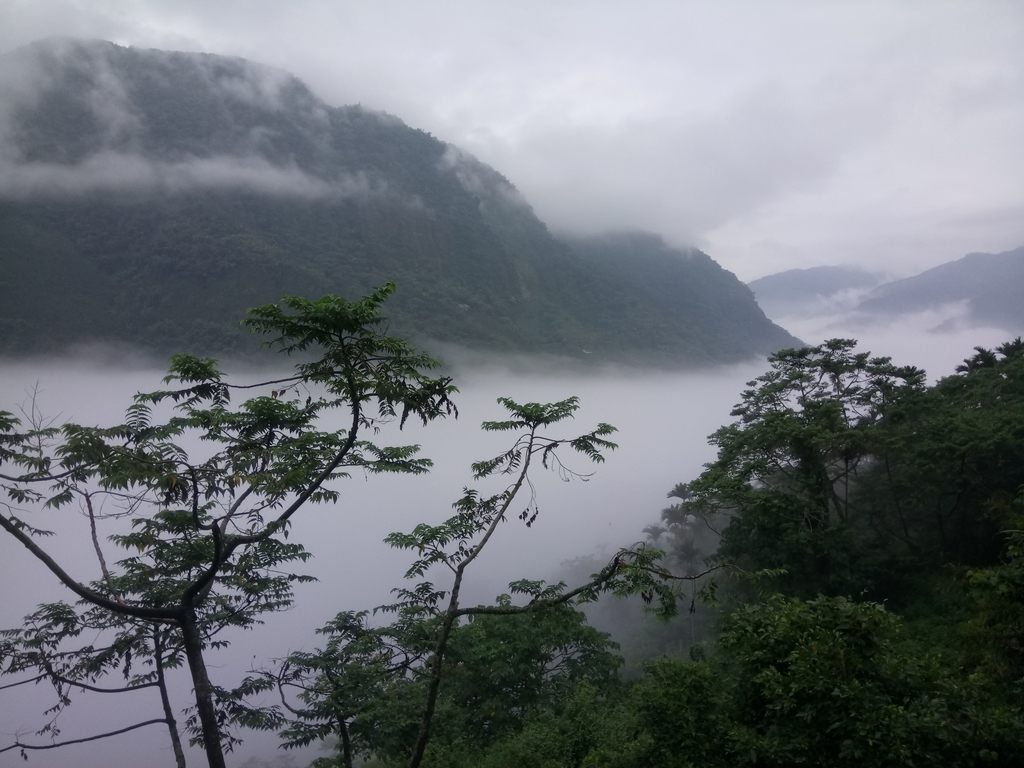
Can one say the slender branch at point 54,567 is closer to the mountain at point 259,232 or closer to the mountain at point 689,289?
the mountain at point 259,232

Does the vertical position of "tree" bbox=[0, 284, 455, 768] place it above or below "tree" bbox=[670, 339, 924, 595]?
above

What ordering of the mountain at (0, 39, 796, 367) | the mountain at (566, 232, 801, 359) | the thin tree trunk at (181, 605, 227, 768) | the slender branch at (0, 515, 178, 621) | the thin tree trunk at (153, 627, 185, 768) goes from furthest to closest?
the mountain at (566, 232, 801, 359), the mountain at (0, 39, 796, 367), the thin tree trunk at (153, 627, 185, 768), the thin tree trunk at (181, 605, 227, 768), the slender branch at (0, 515, 178, 621)

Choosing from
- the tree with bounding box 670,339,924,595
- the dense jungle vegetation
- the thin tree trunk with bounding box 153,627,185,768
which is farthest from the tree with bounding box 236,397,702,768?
the tree with bounding box 670,339,924,595

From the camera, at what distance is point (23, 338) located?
2272 cm

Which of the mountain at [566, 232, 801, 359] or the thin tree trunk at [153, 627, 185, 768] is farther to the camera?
the mountain at [566, 232, 801, 359]

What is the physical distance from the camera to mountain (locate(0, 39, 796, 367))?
3812cm

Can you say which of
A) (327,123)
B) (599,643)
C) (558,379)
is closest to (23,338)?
(599,643)

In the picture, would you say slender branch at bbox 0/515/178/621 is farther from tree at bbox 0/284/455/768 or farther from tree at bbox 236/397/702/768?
tree at bbox 236/397/702/768

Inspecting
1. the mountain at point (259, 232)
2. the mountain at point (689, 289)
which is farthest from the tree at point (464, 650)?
the mountain at point (689, 289)

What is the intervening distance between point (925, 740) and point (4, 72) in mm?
87032

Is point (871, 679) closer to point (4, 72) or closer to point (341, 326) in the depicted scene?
point (341, 326)

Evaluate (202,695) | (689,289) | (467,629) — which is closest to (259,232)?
(467,629)

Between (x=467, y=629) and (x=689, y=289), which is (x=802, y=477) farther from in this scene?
(x=689, y=289)

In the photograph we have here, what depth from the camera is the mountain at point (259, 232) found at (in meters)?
38.1
